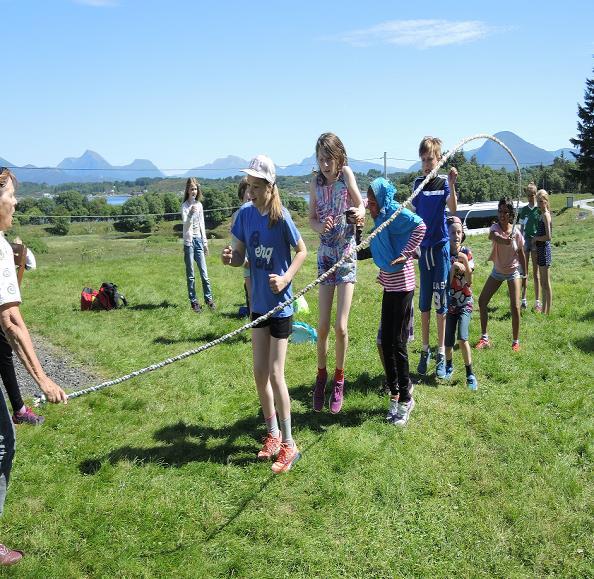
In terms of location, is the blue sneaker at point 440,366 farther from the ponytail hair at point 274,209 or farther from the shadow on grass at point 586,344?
the ponytail hair at point 274,209

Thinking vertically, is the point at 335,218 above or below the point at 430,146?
below

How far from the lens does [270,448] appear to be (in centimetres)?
477

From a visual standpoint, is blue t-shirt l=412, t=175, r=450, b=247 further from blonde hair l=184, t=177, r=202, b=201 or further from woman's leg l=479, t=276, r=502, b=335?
blonde hair l=184, t=177, r=202, b=201

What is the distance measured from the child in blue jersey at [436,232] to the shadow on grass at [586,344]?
2358 mm

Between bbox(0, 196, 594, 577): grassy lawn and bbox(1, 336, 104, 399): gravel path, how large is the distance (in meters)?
0.24

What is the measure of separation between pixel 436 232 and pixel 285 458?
329cm

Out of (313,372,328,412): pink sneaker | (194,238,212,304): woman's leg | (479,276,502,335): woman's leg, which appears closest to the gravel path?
(194,238,212,304): woman's leg

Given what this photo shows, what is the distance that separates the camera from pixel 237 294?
11.5m

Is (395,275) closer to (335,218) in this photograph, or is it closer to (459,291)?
(335,218)

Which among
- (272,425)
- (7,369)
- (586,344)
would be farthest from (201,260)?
(586,344)

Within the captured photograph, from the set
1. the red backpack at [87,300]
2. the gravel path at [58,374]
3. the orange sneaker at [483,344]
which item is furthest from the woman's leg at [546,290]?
the red backpack at [87,300]

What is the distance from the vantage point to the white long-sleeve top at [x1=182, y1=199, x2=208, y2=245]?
10.2m

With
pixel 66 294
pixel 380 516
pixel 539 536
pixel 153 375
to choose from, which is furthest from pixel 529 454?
pixel 66 294

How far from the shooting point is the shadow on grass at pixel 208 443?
4801mm
